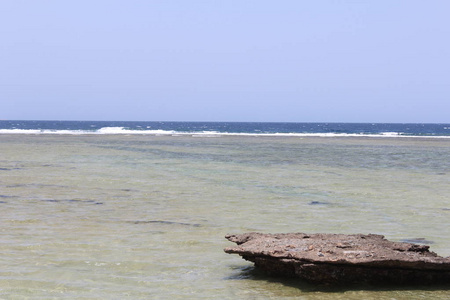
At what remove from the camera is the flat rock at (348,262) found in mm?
5523

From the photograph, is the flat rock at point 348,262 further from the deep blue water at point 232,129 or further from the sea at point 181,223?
the deep blue water at point 232,129

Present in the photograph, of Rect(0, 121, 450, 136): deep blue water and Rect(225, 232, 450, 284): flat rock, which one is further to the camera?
Rect(0, 121, 450, 136): deep blue water

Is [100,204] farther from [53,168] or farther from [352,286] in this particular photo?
[53,168]

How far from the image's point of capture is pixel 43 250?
6988 mm

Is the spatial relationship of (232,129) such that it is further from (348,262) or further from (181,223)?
(348,262)

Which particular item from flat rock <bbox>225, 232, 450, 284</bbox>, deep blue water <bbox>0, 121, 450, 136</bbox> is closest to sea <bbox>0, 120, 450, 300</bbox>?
flat rock <bbox>225, 232, 450, 284</bbox>

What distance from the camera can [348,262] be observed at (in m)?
5.51

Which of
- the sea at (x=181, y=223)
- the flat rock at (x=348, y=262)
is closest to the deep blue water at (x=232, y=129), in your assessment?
the sea at (x=181, y=223)

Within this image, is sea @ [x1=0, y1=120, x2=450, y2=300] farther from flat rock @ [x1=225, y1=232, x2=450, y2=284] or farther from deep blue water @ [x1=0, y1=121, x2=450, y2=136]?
deep blue water @ [x1=0, y1=121, x2=450, y2=136]

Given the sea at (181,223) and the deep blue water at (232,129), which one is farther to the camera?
the deep blue water at (232,129)

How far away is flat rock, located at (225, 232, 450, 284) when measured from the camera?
5523 mm

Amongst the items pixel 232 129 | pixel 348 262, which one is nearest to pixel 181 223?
pixel 348 262

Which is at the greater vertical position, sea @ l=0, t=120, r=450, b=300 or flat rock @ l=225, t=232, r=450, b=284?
flat rock @ l=225, t=232, r=450, b=284

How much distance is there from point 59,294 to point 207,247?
99.2 inches
